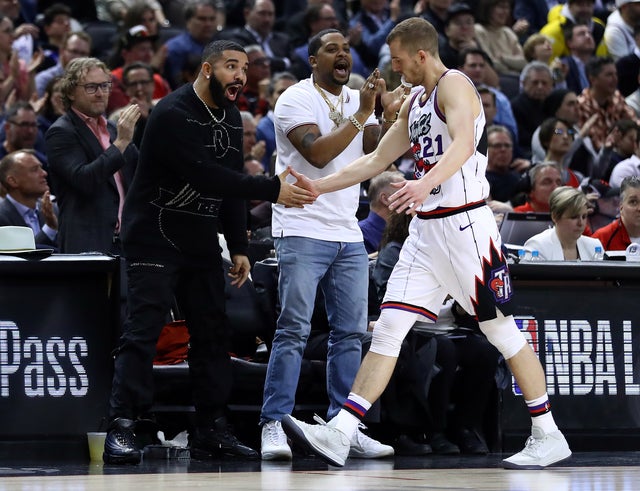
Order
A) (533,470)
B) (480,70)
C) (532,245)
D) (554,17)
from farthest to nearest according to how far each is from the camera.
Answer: (554,17) < (480,70) < (532,245) < (533,470)

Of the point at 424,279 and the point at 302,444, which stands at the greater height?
the point at 424,279

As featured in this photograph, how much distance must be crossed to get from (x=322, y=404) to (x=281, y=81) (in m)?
5.12

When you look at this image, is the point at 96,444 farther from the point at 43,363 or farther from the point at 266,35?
the point at 266,35

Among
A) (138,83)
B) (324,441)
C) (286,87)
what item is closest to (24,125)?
(138,83)

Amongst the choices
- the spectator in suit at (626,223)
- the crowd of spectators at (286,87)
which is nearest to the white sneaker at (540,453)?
the crowd of spectators at (286,87)

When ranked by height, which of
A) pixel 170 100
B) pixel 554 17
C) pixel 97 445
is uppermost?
pixel 554 17

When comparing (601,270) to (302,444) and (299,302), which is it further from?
(302,444)

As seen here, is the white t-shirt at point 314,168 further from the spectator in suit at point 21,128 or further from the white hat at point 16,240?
the spectator in suit at point 21,128

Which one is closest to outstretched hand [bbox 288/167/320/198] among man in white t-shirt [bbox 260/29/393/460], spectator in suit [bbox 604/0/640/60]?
man in white t-shirt [bbox 260/29/393/460]

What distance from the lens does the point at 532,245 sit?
920 cm

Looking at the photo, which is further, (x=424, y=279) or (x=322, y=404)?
(x=322, y=404)

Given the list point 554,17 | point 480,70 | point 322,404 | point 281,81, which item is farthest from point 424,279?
point 554,17

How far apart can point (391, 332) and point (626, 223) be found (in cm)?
383

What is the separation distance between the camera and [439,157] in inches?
261
